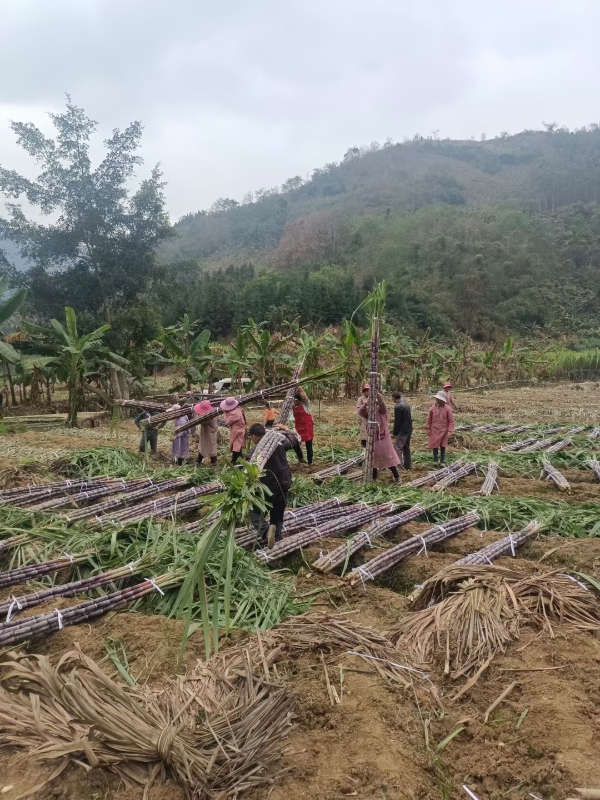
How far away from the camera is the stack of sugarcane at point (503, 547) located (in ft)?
13.4

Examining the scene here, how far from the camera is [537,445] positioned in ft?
28.7

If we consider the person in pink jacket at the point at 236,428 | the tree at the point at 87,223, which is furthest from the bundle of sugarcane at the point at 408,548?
the tree at the point at 87,223

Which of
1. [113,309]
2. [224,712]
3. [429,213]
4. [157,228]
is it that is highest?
[429,213]

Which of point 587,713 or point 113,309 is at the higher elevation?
point 113,309

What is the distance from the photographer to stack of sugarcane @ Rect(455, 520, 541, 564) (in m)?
4.09

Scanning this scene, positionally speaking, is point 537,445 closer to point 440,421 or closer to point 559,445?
point 559,445

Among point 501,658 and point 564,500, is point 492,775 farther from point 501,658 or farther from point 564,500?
point 564,500

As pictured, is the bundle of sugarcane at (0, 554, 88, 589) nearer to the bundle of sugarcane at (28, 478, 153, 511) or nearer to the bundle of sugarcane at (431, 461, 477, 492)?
the bundle of sugarcane at (28, 478, 153, 511)

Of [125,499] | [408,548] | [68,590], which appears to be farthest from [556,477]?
[68,590]

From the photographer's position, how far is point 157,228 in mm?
17625

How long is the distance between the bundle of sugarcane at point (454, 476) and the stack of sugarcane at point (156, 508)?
2536mm

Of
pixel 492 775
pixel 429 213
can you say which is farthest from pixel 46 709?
pixel 429 213

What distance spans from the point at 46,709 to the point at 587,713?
89.6 inches

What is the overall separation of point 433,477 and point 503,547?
2.54 meters
